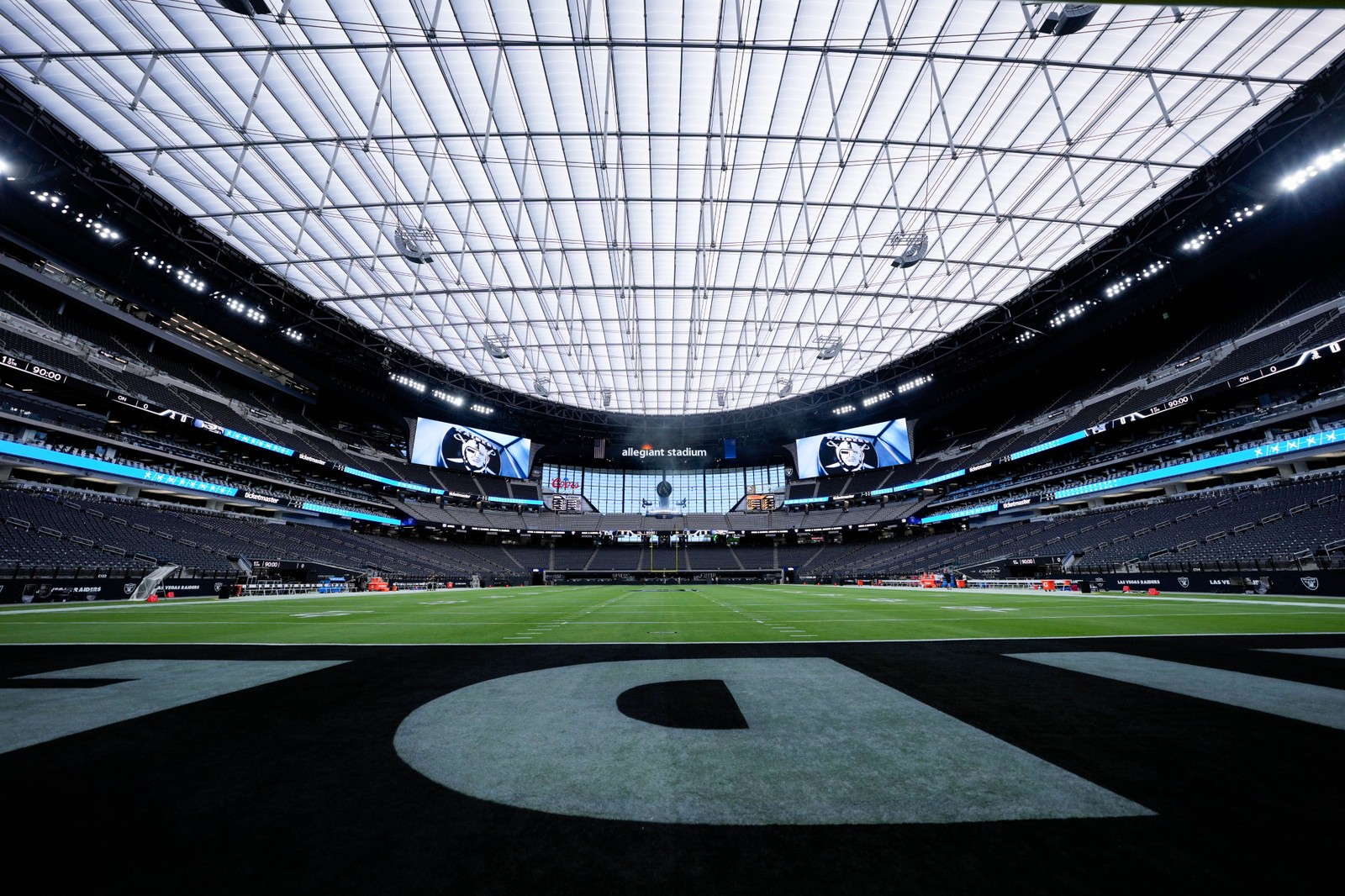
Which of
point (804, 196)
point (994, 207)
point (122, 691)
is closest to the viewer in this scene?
point (122, 691)

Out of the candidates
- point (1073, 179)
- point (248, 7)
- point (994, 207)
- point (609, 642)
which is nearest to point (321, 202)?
point (248, 7)

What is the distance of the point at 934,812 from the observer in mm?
1713

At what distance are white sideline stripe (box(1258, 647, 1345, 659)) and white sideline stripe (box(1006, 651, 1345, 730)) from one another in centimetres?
143

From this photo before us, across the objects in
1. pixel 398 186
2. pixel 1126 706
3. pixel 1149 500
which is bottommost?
pixel 1126 706

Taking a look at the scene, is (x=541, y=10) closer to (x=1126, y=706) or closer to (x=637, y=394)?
(x=1126, y=706)

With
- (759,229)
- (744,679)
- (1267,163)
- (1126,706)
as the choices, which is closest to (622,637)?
(744,679)

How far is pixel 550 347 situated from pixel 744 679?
117 ft

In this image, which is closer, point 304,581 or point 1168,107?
point 1168,107

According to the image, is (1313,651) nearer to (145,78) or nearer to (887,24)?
(887,24)

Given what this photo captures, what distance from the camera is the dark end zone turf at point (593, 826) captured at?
133 centimetres

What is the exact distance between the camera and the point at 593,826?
5.32ft

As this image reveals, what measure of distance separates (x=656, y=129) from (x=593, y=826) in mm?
23384

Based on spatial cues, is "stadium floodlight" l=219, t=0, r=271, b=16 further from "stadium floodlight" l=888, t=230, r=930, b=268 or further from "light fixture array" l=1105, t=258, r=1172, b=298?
"light fixture array" l=1105, t=258, r=1172, b=298

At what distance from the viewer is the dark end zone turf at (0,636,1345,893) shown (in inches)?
52.2
